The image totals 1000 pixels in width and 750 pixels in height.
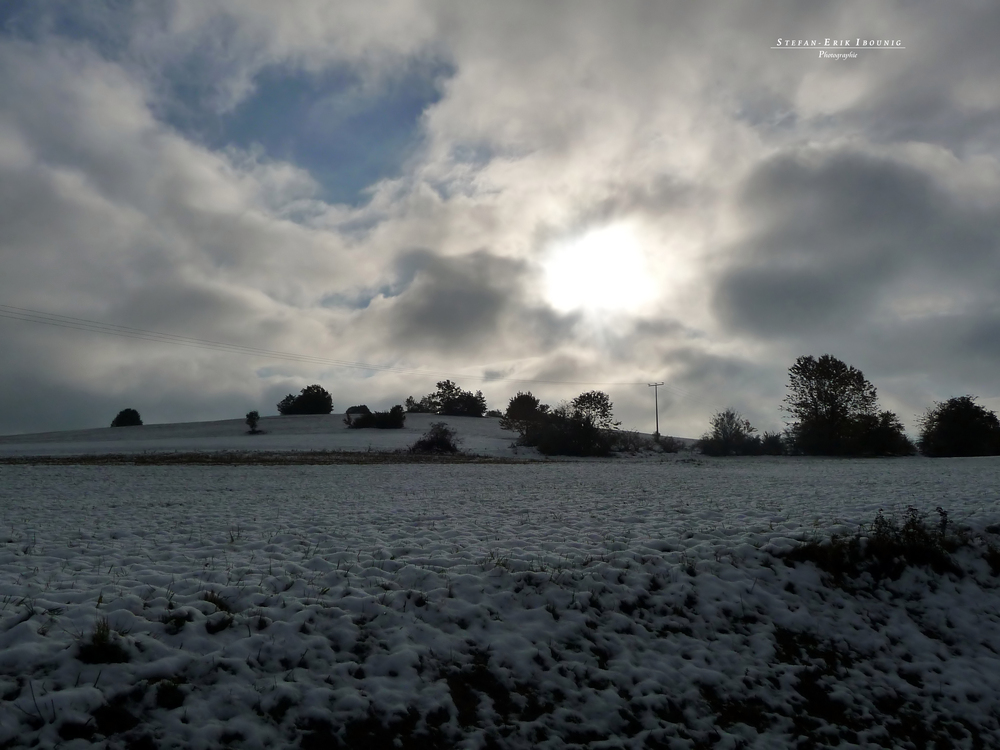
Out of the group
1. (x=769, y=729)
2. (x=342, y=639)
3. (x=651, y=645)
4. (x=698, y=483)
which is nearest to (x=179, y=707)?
(x=342, y=639)

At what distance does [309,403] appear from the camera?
111750 mm

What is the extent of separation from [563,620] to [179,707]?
4992mm

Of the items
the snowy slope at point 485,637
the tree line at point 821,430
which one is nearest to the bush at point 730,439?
the tree line at point 821,430

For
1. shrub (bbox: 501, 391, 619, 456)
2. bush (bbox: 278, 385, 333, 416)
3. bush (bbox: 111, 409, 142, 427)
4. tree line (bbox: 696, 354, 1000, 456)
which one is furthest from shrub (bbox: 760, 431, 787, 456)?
bush (bbox: 111, 409, 142, 427)

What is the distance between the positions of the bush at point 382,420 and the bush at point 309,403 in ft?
96.0

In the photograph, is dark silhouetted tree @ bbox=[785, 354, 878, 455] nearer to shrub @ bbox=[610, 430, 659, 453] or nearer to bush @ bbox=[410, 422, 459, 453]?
shrub @ bbox=[610, 430, 659, 453]

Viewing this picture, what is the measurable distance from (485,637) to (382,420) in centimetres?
7769

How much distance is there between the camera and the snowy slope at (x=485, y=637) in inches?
243

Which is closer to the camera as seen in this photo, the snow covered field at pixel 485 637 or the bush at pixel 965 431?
the snow covered field at pixel 485 637

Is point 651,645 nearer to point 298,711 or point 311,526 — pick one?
point 298,711

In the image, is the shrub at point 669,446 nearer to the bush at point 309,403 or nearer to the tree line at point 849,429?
the tree line at point 849,429

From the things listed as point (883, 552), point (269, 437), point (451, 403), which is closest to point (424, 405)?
point (451, 403)

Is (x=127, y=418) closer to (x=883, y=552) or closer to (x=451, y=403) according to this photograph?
(x=451, y=403)

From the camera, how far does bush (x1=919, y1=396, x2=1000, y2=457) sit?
190 ft
